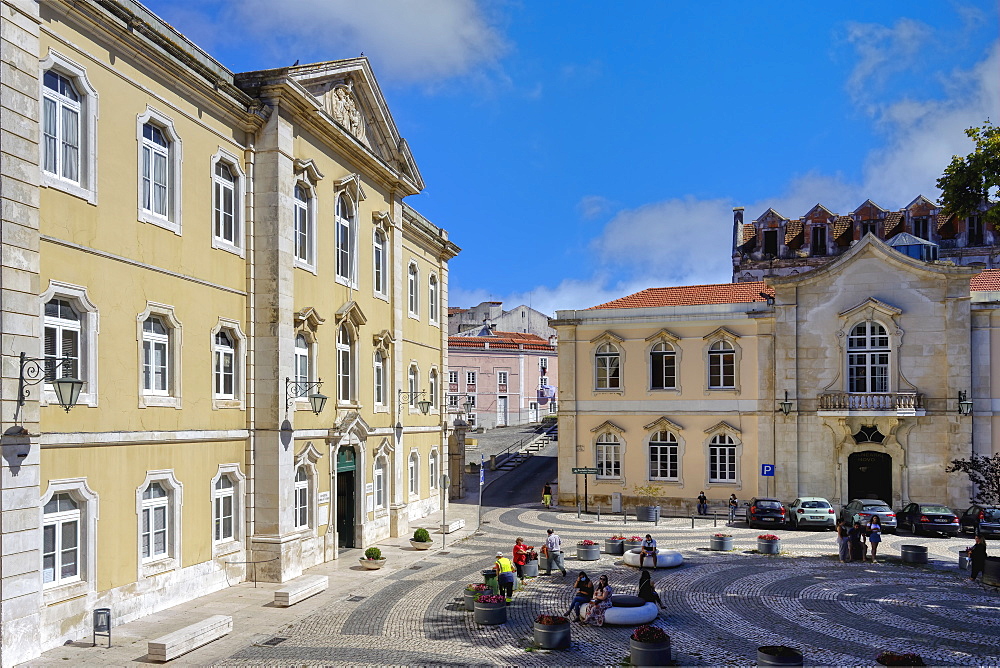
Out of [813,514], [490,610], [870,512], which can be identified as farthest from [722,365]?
[490,610]

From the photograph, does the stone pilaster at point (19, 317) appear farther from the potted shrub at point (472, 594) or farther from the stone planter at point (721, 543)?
the stone planter at point (721, 543)

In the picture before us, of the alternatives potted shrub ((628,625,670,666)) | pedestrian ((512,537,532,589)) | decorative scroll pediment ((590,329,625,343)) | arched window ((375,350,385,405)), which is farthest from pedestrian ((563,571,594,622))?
decorative scroll pediment ((590,329,625,343))

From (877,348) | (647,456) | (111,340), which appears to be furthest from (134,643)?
(877,348)

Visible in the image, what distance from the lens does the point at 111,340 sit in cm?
1798

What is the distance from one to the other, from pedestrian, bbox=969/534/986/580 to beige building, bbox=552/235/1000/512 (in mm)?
13054

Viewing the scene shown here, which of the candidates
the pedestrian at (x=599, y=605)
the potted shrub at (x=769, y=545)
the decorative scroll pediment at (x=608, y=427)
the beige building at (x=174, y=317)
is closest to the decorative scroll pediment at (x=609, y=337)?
the decorative scroll pediment at (x=608, y=427)

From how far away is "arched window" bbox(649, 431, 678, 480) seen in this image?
4050 cm

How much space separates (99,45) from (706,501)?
31150 mm

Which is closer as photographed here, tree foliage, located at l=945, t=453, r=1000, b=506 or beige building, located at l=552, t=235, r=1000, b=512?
tree foliage, located at l=945, t=453, r=1000, b=506

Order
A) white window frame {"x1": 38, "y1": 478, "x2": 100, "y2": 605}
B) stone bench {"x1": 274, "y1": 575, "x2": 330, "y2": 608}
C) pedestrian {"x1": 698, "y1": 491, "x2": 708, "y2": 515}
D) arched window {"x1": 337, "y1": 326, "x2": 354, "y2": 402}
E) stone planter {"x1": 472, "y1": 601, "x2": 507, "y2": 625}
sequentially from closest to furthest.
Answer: white window frame {"x1": 38, "y1": 478, "x2": 100, "y2": 605} → stone planter {"x1": 472, "y1": 601, "x2": 507, "y2": 625} → stone bench {"x1": 274, "y1": 575, "x2": 330, "y2": 608} → arched window {"x1": 337, "y1": 326, "x2": 354, "y2": 402} → pedestrian {"x1": 698, "y1": 491, "x2": 708, "y2": 515}

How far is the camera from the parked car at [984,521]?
105 ft

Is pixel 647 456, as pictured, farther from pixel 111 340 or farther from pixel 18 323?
pixel 18 323

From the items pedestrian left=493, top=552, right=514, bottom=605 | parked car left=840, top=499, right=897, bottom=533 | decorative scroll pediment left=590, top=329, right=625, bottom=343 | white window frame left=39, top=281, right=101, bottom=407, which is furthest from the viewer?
decorative scroll pediment left=590, top=329, right=625, bottom=343

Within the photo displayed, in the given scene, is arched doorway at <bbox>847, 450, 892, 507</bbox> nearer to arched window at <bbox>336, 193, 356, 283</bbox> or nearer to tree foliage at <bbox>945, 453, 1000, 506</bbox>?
tree foliage at <bbox>945, 453, 1000, 506</bbox>
